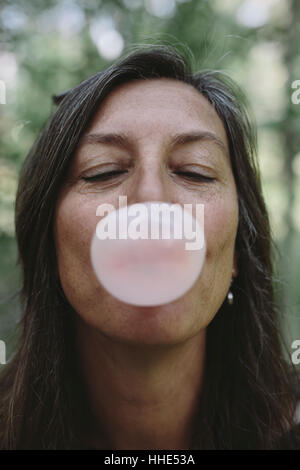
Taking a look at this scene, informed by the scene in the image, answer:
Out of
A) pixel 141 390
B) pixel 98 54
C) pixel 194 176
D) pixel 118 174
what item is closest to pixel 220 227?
pixel 194 176

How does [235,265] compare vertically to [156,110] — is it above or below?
below

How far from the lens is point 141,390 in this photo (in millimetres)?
1199

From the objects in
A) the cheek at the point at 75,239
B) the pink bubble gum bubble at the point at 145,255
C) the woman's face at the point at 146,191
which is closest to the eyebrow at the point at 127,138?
the woman's face at the point at 146,191

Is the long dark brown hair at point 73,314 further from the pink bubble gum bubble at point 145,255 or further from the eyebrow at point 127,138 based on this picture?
the pink bubble gum bubble at point 145,255

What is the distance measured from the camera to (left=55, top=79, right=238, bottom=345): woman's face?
98cm

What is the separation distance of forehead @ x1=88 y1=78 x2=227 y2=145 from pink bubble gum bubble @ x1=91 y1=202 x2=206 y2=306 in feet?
1.19

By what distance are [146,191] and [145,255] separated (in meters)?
0.22

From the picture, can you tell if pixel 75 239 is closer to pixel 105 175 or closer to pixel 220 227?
pixel 105 175

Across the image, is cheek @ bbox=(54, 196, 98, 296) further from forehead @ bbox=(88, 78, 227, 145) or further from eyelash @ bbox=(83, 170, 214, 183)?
forehead @ bbox=(88, 78, 227, 145)

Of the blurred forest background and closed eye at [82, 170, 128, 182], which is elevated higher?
the blurred forest background

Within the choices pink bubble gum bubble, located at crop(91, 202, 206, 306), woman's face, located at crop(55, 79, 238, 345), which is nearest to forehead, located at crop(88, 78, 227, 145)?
woman's face, located at crop(55, 79, 238, 345)

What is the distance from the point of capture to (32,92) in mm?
2902
